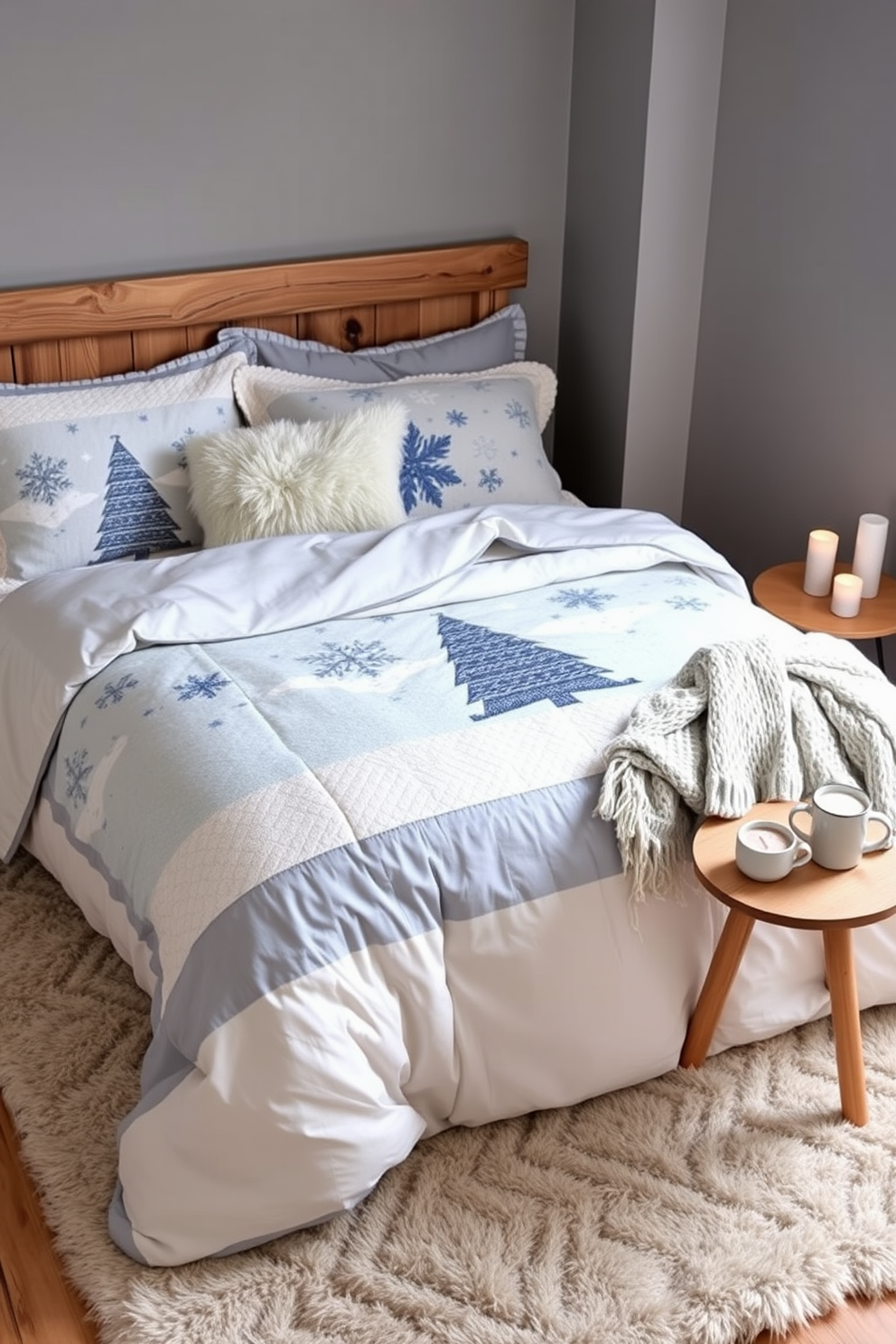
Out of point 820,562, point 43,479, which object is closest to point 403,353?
point 43,479

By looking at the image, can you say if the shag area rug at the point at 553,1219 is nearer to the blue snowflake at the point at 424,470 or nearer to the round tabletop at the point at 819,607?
the round tabletop at the point at 819,607

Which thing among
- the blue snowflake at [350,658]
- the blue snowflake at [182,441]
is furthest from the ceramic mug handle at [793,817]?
the blue snowflake at [182,441]

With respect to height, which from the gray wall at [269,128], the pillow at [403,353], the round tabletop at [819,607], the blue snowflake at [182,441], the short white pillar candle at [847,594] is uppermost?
the gray wall at [269,128]

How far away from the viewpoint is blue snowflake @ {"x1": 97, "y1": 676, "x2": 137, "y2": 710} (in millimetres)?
2414

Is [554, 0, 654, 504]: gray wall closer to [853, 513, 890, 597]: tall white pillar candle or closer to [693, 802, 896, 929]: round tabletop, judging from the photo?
[853, 513, 890, 597]: tall white pillar candle

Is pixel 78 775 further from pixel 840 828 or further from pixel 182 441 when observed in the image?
pixel 840 828

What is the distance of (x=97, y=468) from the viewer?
2.94 meters

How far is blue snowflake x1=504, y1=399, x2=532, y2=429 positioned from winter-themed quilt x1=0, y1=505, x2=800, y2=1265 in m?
0.70

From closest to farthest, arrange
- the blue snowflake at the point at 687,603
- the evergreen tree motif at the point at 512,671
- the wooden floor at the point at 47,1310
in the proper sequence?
1. the wooden floor at the point at 47,1310
2. the evergreen tree motif at the point at 512,671
3. the blue snowflake at the point at 687,603

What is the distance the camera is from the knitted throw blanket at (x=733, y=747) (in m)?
2.14

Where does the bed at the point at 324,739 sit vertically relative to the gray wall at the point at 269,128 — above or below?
below

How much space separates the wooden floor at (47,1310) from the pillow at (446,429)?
1.62 meters

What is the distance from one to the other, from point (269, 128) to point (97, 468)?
90 cm

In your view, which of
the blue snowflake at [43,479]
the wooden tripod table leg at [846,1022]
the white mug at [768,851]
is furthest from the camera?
the blue snowflake at [43,479]
